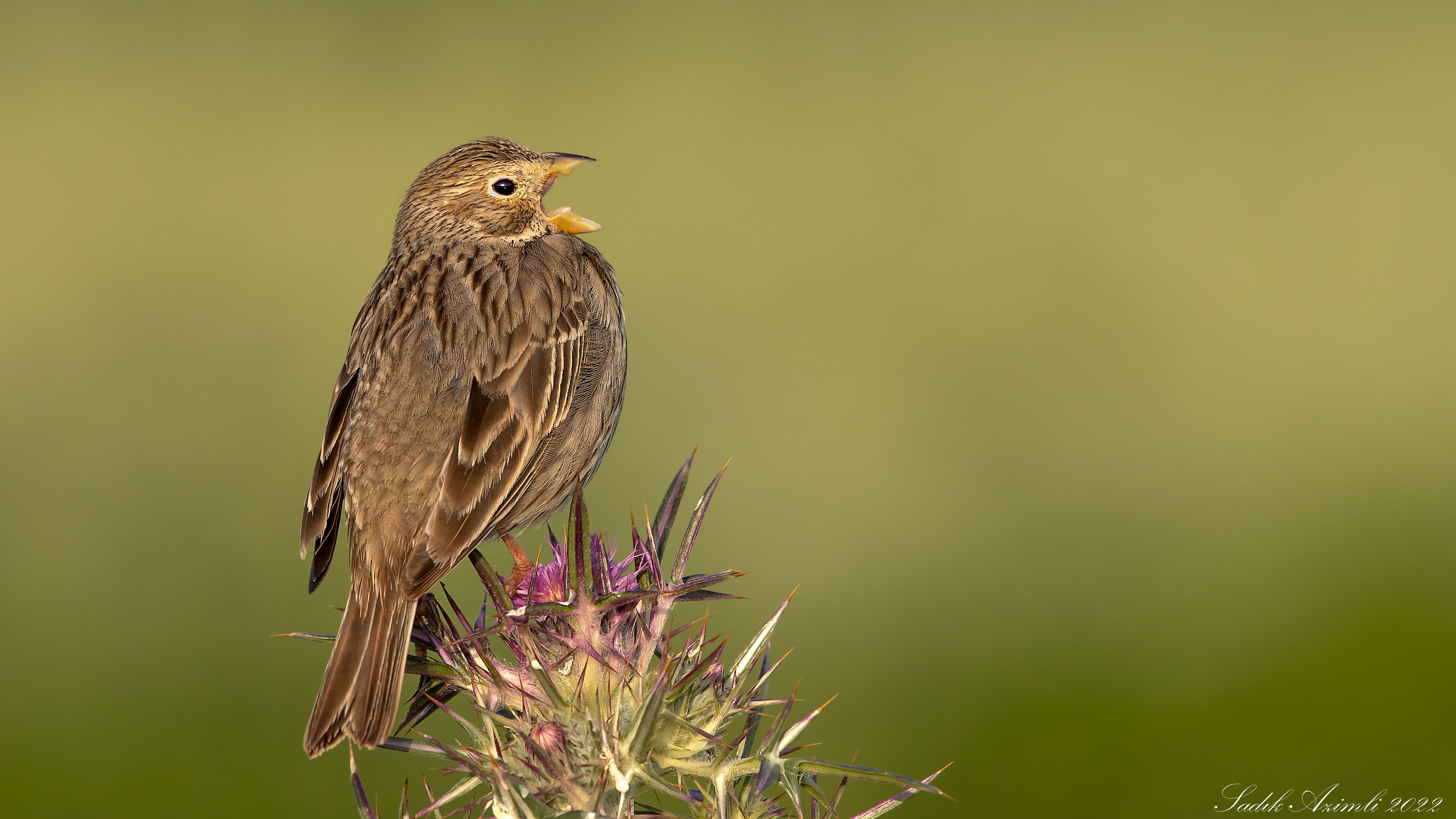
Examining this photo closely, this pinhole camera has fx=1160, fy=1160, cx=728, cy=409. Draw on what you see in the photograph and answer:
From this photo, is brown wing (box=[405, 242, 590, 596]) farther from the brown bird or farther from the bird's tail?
the bird's tail

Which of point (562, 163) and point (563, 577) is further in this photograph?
point (562, 163)

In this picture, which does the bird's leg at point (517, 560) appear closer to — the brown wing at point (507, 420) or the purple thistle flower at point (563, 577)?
the brown wing at point (507, 420)

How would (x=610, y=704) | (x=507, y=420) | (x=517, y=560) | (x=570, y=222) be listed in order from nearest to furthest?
(x=610, y=704), (x=507, y=420), (x=517, y=560), (x=570, y=222)

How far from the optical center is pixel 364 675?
10.3ft

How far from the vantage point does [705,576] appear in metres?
2.95

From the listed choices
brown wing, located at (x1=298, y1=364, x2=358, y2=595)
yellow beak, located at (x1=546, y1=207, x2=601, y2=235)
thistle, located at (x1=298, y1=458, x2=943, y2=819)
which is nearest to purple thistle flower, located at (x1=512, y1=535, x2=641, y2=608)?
thistle, located at (x1=298, y1=458, x2=943, y2=819)

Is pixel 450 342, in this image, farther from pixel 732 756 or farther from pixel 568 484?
pixel 732 756

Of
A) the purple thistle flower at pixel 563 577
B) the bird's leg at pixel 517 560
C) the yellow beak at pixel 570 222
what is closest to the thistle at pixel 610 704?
the purple thistle flower at pixel 563 577

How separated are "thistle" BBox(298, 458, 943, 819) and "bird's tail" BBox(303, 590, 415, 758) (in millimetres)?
74

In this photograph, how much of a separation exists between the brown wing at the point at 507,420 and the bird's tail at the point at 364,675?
11cm

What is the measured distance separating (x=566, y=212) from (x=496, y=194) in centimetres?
29

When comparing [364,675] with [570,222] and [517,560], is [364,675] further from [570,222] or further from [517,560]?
[570,222]

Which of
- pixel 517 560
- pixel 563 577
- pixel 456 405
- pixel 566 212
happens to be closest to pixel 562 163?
pixel 566 212

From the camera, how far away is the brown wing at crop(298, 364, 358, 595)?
3861 millimetres
